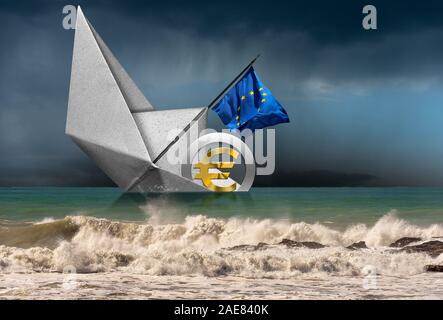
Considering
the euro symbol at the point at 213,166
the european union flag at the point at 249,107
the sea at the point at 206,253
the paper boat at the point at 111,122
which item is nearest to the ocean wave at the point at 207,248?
the sea at the point at 206,253

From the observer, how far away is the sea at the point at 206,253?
6.78 metres

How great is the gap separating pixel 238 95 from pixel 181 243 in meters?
4.52

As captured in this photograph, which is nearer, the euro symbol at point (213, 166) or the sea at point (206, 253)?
the sea at point (206, 253)

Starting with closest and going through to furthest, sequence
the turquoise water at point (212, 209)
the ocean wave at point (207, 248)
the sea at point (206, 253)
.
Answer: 1. the sea at point (206, 253)
2. the ocean wave at point (207, 248)
3. the turquoise water at point (212, 209)

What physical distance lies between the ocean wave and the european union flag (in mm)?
2455

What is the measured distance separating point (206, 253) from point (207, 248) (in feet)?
3.42

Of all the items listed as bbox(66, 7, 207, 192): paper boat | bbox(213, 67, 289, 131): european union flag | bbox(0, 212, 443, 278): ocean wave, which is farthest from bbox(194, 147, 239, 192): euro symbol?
bbox(0, 212, 443, 278): ocean wave

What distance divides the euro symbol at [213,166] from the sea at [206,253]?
50 cm

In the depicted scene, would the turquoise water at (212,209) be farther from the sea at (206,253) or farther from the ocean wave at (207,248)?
the ocean wave at (207,248)

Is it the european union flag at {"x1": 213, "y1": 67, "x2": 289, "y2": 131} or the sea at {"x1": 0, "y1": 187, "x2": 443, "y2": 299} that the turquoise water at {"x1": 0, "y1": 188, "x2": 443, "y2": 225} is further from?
the european union flag at {"x1": 213, "y1": 67, "x2": 289, "y2": 131}

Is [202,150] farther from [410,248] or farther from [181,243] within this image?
[410,248]

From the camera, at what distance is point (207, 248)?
30.2 feet

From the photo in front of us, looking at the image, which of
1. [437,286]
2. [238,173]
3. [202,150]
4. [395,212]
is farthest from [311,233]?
[395,212]

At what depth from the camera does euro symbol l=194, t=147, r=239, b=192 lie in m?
12.3
